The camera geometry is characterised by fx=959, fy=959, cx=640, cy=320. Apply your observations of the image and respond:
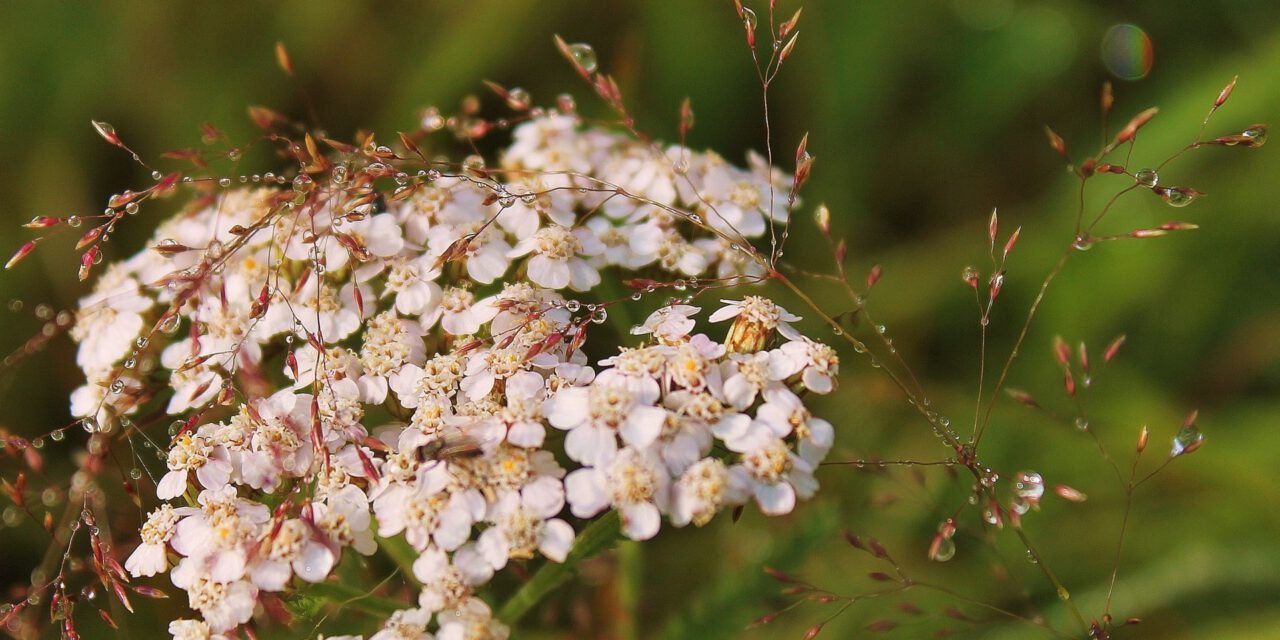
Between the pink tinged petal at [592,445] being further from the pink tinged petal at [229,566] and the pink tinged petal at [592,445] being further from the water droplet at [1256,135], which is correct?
the water droplet at [1256,135]

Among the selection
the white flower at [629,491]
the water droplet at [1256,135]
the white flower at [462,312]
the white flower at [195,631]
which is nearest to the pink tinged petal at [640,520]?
the white flower at [629,491]

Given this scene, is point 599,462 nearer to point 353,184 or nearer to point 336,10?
point 353,184

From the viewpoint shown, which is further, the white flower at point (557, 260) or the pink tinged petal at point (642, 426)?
the white flower at point (557, 260)

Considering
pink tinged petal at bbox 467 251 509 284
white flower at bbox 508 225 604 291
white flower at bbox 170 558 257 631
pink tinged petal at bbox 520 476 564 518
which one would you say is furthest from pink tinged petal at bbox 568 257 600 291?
white flower at bbox 170 558 257 631

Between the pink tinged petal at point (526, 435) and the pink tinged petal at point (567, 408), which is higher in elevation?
the pink tinged petal at point (567, 408)

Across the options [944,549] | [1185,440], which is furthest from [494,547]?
[1185,440]

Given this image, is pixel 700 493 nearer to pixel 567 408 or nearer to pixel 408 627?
pixel 567 408

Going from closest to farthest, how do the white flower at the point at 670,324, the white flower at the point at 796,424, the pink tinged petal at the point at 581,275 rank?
the white flower at the point at 796,424 < the white flower at the point at 670,324 < the pink tinged petal at the point at 581,275
